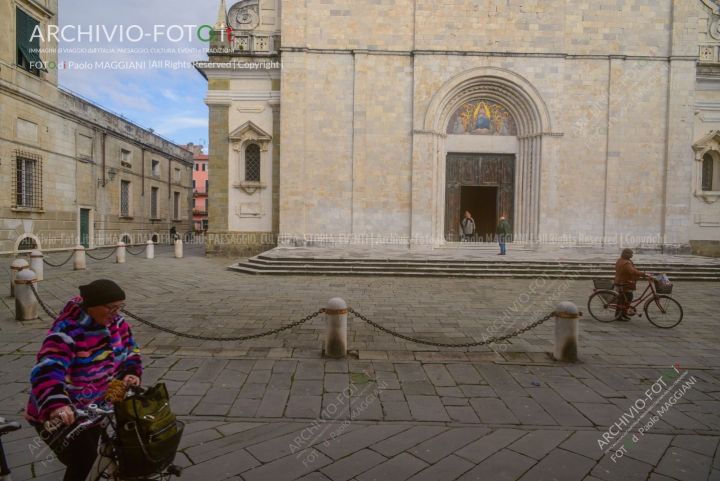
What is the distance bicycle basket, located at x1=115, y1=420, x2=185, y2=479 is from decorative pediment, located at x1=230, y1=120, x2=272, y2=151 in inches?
673

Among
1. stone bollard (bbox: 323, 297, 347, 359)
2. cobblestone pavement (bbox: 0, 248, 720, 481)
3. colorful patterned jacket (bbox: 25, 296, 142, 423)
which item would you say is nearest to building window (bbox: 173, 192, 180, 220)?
cobblestone pavement (bbox: 0, 248, 720, 481)

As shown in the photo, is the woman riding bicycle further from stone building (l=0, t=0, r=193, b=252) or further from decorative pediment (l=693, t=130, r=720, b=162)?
decorative pediment (l=693, t=130, r=720, b=162)

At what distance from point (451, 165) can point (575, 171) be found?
5.25 m

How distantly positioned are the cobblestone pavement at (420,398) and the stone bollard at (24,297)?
1.10 ft

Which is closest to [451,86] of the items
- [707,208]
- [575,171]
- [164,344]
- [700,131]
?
[575,171]

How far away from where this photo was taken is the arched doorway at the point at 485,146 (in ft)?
57.1

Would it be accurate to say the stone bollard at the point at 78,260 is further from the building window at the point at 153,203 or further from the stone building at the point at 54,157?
the building window at the point at 153,203

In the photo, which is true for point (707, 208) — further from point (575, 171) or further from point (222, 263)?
point (222, 263)

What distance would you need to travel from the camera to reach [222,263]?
15812 millimetres

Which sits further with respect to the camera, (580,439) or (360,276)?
(360,276)

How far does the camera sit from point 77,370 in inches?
92.0

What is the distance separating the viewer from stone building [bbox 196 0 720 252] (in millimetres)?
17281

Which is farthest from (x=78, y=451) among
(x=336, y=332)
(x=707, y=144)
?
(x=707, y=144)

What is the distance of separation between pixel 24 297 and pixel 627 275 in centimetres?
1060
